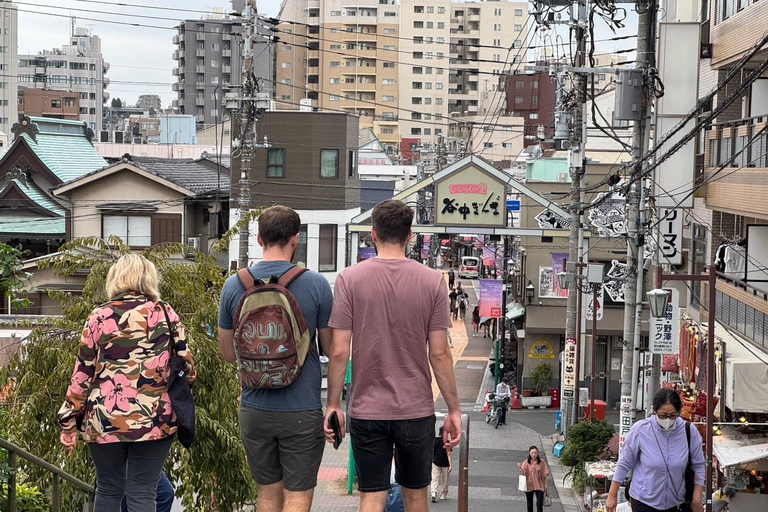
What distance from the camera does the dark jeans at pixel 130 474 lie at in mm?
5910

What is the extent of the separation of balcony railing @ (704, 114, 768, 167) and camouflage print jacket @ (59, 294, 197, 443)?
38.1ft

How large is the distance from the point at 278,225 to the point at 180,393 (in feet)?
3.62

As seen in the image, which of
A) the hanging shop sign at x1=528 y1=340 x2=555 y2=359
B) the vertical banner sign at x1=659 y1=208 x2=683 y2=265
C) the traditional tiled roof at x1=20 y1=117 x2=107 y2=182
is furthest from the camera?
the hanging shop sign at x1=528 y1=340 x2=555 y2=359

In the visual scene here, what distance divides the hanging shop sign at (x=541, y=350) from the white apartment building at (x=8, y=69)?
80837 mm

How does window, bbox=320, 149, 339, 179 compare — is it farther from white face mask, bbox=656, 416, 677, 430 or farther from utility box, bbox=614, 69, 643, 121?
white face mask, bbox=656, 416, 677, 430

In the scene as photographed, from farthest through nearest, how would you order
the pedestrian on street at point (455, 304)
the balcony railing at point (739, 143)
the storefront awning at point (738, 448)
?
the pedestrian on street at point (455, 304) < the balcony railing at point (739, 143) < the storefront awning at point (738, 448)

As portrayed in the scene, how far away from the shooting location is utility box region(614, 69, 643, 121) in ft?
57.5

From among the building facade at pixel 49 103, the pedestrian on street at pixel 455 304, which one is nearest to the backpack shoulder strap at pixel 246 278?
the pedestrian on street at pixel 455 304

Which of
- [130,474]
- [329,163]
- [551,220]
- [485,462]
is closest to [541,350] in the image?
[551,220]

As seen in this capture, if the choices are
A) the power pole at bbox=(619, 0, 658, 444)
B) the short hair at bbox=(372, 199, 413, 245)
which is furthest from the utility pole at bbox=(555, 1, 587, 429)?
the short hair at bbox=(372, 199, 413, 245)

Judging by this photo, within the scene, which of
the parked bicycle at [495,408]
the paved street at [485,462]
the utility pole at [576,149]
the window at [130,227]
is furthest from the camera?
the window at [130,227]

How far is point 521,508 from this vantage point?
937 inches

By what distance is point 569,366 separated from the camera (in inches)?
1142

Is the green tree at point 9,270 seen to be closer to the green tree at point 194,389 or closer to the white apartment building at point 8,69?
the green tree at point 194,389
